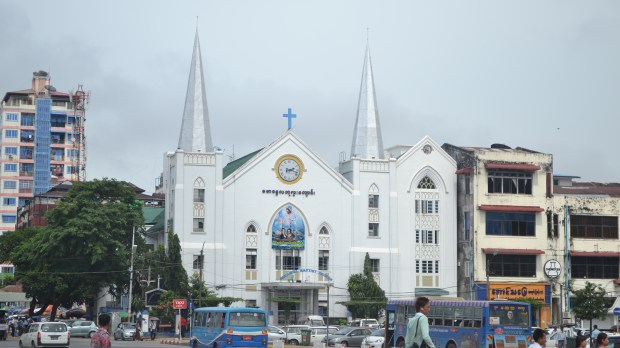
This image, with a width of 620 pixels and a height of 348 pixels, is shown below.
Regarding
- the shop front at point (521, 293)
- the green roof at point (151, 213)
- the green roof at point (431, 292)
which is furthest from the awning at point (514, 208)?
the green roof at point (151, 213)

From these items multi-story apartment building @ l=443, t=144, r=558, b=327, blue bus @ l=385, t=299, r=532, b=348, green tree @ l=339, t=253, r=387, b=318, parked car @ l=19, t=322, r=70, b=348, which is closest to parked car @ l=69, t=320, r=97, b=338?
green tree @ l=339, t=253, r=387, b=318

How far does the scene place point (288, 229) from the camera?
265ft

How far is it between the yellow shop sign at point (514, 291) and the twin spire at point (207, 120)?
1414cm

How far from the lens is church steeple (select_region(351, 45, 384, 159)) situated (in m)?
84.6

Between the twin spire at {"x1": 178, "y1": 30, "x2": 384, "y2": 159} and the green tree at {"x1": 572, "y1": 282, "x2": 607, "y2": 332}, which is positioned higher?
the twin spire at {"x1": 178, "y1": 30, "x2": 384, "y2": 159}

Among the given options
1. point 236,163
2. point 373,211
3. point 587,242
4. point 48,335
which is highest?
point 236,163

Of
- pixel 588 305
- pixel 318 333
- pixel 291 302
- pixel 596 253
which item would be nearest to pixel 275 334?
pixel 318 333

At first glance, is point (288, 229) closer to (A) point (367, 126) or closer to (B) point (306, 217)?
(B) point (306, 217)

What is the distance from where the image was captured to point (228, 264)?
78875mm

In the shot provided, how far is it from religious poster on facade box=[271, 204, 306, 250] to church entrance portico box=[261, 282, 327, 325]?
3199 millimetres

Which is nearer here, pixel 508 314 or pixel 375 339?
pixel 508 314

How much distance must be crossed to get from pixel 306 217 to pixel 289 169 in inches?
155

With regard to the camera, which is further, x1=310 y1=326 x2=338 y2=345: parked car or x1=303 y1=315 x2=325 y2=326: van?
x1=303 y1=315 x2=325 y2=326: van

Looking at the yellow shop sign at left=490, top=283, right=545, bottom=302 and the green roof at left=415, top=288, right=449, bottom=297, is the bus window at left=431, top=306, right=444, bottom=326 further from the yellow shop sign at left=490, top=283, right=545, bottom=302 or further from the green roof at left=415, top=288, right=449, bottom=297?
the green roof at left=415, top=288, right=449, bottom=297
